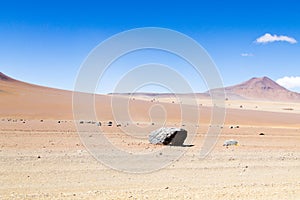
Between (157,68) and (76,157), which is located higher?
(157,68)

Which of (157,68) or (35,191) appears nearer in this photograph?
(35,191)

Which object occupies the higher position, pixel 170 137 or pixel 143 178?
pixel 170 137

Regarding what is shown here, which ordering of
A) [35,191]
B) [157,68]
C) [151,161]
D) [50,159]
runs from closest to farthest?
[35,191], [50,159], [151,161], [157,68]

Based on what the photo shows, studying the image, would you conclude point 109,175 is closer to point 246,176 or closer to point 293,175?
point 246,176

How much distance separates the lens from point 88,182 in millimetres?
10070

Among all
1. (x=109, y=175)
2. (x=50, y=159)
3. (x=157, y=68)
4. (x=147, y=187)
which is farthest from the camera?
(x=157, y=68)

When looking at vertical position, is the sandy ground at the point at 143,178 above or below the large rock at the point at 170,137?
below

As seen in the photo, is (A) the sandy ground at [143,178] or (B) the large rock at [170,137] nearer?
(A) the sandy ground at [143,178]

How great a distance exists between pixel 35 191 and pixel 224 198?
153 inches

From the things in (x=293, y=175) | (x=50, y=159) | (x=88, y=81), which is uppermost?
(x=88, y=81)

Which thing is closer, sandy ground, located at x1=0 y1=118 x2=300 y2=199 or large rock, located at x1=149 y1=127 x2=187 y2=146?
sandy ground, located at x1=0 y1=118 x2=300 y2=199

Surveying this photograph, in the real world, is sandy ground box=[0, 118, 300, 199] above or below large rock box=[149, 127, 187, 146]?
below

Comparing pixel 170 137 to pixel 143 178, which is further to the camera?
pixel 170 137

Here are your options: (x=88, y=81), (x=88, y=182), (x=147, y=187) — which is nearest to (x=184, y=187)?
(x=147, y=187)
